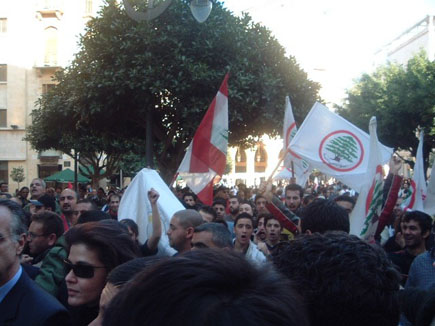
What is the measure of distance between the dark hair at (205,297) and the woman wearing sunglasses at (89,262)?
159 centimetres

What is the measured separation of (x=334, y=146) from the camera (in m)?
7.09

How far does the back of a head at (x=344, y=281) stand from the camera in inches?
58.3

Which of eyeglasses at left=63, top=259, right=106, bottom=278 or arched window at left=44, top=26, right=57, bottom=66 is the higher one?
arched window at left=44, top=26, right=57, bottom=66

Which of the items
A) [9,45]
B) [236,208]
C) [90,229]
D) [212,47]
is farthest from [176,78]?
[9,45]

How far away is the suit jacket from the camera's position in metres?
2.18

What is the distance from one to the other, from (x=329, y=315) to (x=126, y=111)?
1376 centimetres

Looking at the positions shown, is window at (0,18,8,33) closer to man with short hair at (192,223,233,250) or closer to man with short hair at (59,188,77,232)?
man with short hair at (59,188,77,232)

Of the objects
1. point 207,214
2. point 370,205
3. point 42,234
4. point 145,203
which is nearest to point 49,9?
point 145,203

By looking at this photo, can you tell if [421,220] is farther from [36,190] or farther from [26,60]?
[26,60]

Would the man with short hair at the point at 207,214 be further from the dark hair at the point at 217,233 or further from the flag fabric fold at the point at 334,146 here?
the dark hair at the point at 217,233

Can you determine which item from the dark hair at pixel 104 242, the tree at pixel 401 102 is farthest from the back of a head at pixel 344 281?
the tree at pixel 401 102

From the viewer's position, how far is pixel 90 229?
2.69m

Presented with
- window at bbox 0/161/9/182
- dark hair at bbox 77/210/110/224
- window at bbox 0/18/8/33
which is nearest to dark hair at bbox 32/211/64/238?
dark hair at bbox 77/210/110/224

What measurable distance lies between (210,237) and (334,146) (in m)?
3.62
